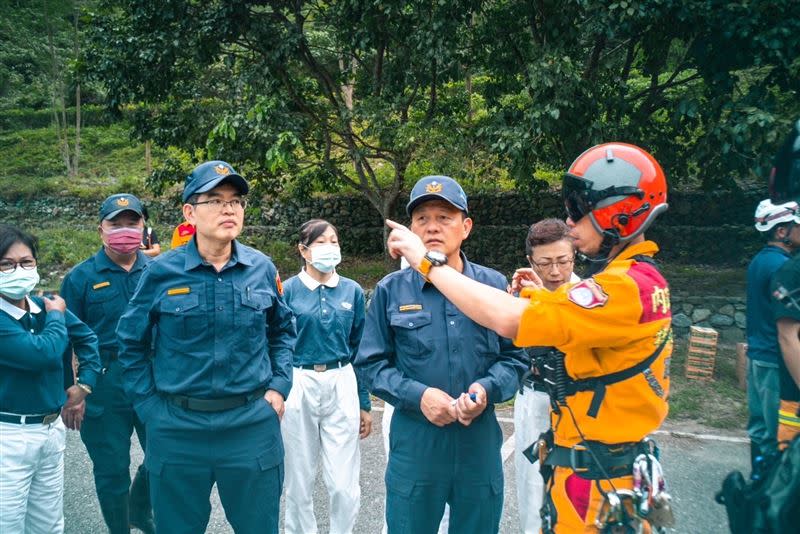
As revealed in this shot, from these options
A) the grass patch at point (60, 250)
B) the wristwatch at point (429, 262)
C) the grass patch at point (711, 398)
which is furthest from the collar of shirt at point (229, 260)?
the grass patch at point (60, 250)

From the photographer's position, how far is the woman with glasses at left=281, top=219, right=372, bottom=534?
405 cm

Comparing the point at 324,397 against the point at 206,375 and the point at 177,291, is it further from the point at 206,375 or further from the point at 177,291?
the point at 177,291

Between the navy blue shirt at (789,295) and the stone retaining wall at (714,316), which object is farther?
the stone retaining wall at (714,316)

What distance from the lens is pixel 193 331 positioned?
117 inches

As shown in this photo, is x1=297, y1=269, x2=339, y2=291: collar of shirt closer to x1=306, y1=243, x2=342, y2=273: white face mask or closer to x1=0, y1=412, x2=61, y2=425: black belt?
x1=306, y1=243, x2=342, y2=273: white face mask

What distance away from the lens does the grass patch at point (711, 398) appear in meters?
6.43

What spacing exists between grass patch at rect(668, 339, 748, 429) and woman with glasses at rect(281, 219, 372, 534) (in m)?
4.03

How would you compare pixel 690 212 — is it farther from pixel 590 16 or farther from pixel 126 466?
pixel 126 466

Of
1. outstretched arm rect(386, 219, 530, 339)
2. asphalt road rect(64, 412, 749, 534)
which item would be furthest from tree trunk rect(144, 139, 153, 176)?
outstretched arm rect(386, 219, 530, 339)

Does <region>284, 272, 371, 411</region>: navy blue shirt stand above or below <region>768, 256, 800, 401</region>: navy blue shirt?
below

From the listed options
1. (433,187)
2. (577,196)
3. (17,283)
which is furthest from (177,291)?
(577,196)

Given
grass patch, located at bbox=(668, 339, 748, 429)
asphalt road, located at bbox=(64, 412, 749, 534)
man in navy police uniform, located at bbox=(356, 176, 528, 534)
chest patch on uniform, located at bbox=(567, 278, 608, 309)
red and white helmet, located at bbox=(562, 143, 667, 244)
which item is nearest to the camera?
chest patch on uniform, located at bbox=(567, 278, 608, 309)

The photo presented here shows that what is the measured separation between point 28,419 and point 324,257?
6.81 ft

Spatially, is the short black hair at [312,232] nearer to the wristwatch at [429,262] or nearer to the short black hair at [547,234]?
the short black hair at [547,234]
